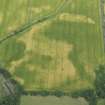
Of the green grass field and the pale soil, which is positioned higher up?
the pale soil

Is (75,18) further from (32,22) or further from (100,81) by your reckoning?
(100,81)

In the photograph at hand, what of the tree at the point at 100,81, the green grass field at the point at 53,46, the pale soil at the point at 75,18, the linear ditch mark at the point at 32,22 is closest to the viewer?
the tree at the point at 100,81

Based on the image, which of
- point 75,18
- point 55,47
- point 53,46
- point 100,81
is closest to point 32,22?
point 53,46

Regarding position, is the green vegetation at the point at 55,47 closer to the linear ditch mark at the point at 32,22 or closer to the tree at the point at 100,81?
the tree at the point at 100,81

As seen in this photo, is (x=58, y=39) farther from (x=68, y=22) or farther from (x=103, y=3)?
(x=103, y=3)

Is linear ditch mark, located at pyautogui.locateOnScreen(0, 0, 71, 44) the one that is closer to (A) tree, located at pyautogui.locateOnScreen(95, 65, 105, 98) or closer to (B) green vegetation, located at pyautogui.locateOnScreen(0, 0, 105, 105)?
(B) green vegetation, located at pyautogui.locateOnScreen(0, 0, 105, 105)

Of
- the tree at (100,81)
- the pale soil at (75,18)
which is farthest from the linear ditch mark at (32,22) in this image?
the tree at (100,81)

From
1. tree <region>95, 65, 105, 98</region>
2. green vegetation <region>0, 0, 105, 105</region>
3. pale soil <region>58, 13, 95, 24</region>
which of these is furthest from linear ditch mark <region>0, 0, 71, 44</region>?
tree <region>95, 65, 105, 98</region>

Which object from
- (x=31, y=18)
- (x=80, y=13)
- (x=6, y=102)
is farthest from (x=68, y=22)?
(x=6, y=102)

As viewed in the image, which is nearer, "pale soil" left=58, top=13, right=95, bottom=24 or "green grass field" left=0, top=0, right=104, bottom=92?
"green grass field" left=0, top=0, right=104, bottom=92
